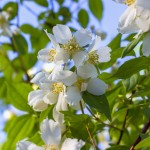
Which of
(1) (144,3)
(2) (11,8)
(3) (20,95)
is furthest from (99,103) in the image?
(2) (11,8)

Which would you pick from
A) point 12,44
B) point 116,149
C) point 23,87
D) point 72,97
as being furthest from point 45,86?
point 12,44

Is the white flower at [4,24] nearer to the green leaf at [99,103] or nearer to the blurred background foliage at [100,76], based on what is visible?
the blurred background foliage at [100,76]

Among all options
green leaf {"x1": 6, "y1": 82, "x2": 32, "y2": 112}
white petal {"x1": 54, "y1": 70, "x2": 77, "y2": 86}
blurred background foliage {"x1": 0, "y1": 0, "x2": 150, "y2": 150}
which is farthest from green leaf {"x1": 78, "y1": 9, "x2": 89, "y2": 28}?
white petal {"x1": 54, "y1": 70, "x2": 77, "y2": 86}

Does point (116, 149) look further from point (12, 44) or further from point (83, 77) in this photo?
point (12, 44)

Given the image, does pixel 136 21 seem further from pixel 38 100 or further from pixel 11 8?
Result: pixel 11 8

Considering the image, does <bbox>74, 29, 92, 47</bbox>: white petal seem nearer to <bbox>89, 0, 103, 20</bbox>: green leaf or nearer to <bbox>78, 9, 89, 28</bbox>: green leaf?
<bbox>89, 0, 103, 20</bbox>: green leaf

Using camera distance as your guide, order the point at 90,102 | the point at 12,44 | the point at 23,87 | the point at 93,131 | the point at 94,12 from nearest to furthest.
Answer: the point at 90,102 → the point at 93,131 → the point at 23,87 → the point at 94,12 → the point at 12,44
